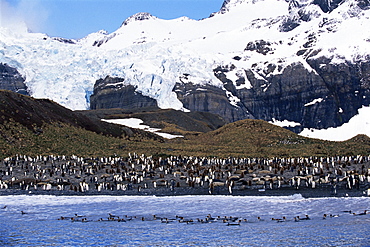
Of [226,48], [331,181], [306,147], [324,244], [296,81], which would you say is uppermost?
[226,48]

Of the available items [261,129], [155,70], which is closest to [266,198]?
[261,129]

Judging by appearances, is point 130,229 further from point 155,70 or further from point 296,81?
point 296,81

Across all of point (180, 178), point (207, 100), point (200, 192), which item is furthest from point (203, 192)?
point (207, 100)

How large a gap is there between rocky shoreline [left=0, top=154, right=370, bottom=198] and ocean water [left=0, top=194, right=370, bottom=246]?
5.42 feet

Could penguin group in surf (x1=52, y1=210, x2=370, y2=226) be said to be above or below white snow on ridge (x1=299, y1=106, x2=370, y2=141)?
below

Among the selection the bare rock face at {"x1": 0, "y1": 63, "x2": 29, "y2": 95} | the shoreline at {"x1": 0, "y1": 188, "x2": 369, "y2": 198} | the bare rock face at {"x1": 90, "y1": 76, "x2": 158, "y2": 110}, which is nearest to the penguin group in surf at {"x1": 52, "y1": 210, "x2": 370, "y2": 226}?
the shoreline at {"x1": 0, "y1": 188, "x2": 369, "y2": 198}

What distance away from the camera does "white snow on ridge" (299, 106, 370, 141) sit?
144 m

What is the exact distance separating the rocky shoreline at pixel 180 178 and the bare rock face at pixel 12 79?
9862 cm

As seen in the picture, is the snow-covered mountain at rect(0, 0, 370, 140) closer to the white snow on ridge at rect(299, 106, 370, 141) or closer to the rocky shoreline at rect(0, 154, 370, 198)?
the white snow on ridge at rect(299, 106, 370, 141)

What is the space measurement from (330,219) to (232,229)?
4.27 metres

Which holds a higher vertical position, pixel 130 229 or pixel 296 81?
pixel 296 81

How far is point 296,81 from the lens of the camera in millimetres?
155750

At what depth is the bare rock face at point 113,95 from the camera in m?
134

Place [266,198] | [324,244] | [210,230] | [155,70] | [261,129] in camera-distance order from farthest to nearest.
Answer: [155,70]
[261,129]
[266,198]
[210,230]
[324,244]
